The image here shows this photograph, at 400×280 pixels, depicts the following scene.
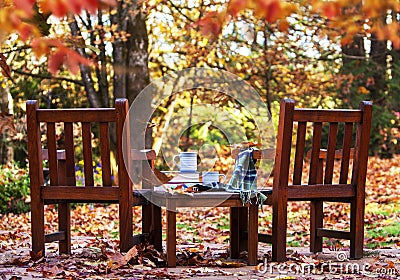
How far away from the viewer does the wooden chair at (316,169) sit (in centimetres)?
483

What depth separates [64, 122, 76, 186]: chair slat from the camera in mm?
4875

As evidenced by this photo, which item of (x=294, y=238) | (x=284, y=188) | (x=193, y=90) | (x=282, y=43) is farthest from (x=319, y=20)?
(x=284, y=188)

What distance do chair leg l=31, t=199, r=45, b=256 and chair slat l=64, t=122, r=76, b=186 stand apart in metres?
0.26

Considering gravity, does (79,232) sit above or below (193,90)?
below

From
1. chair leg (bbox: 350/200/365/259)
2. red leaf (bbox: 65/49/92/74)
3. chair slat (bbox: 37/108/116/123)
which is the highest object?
red leaf (bbox: 65/49/92/74)

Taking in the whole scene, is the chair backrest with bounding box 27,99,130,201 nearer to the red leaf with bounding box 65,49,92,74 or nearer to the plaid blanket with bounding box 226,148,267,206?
the plaid blanket with bounding box 226,148,267,206

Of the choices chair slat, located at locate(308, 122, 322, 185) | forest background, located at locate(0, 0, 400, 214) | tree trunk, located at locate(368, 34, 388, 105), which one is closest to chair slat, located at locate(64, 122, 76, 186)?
chair slat, located at locate(308, 122, 322, 185)

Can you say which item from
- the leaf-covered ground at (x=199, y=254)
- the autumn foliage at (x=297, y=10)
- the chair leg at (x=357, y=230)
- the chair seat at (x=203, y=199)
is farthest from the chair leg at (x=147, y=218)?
the autumn foliage at (x=297, y=10)

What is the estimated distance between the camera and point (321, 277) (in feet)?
13.9

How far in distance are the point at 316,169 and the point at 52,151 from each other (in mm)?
1833

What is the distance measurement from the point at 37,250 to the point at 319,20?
30.1ft

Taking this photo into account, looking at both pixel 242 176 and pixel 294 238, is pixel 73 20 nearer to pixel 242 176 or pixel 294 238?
pixel 294 238

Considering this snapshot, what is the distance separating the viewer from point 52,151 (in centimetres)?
486

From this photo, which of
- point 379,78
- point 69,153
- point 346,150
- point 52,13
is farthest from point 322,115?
point 379,78
